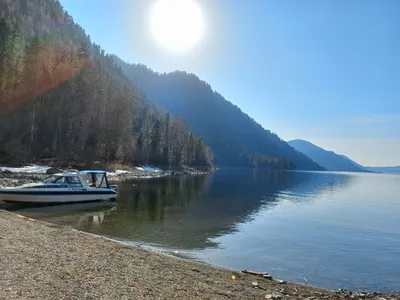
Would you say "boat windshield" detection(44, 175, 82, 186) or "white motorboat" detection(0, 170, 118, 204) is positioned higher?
"boat windshield" detection(44, 175, 82, 186)

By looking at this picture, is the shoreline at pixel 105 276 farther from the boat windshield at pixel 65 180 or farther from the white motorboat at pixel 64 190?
the boat windshield at pixel 65 180

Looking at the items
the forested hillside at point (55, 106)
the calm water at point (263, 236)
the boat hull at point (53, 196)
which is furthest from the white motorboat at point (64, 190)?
the forested hillside at point (55, 106)

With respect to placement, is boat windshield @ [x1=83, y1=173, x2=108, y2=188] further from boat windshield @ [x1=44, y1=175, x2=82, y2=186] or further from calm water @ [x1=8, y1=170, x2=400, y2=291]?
calm water @ [x1=8, y1=170, x2=400, y2=291]

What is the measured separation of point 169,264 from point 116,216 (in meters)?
15.5

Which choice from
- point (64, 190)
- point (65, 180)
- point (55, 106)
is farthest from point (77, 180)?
point (55, 106)

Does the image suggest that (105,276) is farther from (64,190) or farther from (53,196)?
(64,190)

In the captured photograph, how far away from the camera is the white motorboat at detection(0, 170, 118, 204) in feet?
94.1

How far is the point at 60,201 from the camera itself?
3161 centimetres

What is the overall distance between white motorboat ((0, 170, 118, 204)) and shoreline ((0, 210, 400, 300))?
13.3 m

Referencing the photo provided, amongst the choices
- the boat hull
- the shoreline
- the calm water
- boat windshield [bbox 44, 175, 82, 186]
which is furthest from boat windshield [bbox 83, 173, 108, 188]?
the shoreline

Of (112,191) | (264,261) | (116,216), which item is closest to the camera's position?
(264,261)

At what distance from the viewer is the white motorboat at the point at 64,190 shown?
2867cm

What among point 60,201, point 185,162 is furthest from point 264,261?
point 185,162

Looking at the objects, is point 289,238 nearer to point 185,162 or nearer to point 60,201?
point 60,201
